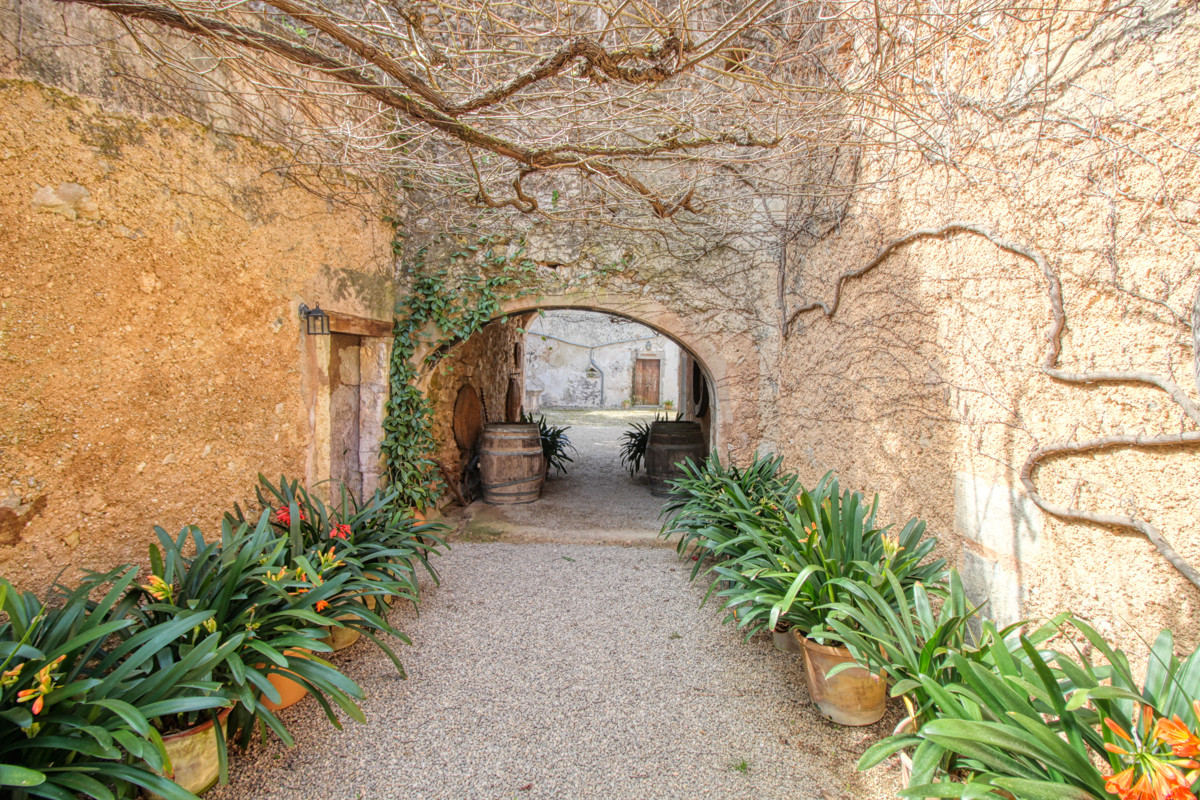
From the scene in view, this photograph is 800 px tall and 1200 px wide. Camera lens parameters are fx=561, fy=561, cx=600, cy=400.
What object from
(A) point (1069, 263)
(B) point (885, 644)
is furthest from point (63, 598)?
(A) point (1069, 263)

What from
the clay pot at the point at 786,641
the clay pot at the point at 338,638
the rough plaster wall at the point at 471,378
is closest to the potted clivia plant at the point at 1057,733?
the clay pot at the point at 786,641

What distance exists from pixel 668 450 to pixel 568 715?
3.93 m

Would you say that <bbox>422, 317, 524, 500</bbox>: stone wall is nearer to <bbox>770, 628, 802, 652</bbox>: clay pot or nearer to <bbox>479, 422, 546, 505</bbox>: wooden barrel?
<bbox>479, 422, 546, 505</bbox>: wooden barrel

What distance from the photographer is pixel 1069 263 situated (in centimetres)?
194

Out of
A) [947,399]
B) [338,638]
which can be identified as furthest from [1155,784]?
[338,638]

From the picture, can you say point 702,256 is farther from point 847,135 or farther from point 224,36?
point 224,36

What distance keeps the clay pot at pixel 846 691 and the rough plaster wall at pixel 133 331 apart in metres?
2.98

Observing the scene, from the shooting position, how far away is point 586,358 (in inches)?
701

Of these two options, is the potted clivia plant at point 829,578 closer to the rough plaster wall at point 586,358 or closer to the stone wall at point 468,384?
the stone wall at point 468,384

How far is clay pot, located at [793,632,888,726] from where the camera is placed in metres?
2.13

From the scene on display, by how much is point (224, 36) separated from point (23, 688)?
233cm

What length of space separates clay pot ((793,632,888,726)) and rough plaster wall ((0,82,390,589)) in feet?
9.79

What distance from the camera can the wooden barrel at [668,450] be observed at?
6035 millimetres

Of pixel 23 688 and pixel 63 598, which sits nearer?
pixel 23 688
